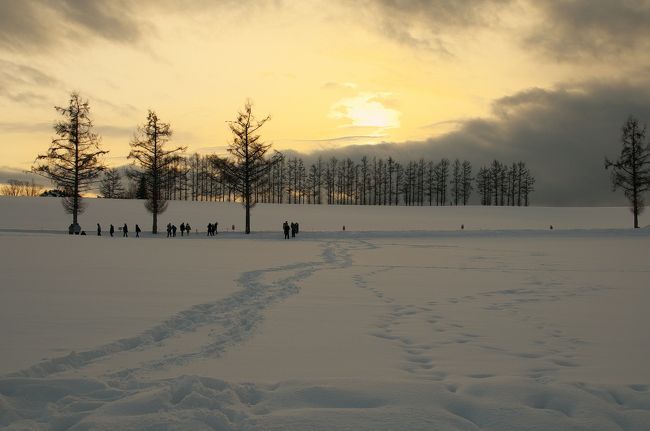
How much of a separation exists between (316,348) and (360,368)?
0.97 metres

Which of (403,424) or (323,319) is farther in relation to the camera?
(323,319)

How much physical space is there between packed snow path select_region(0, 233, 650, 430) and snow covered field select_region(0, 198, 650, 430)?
23 millimetres

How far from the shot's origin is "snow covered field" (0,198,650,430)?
13.7 ft

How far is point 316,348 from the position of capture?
6387mm

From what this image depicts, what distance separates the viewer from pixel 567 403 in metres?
4.42

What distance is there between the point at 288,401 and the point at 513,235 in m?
39.4

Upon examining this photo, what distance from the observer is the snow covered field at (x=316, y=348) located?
4188mm

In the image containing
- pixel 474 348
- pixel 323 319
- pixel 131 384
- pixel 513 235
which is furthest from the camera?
pixel 513 235

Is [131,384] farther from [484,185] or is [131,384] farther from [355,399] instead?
[484,185]

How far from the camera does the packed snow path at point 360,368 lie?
411cm

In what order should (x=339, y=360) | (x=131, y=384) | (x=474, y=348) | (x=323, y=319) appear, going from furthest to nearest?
(x=323, y=319), (x=474, y=348), (x=339, y=360), (x=131, y=384)

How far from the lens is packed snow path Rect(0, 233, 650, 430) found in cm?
411

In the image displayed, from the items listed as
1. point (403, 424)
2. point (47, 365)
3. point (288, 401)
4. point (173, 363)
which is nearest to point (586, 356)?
point (403, 424)

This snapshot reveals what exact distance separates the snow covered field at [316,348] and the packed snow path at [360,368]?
0.02 metres
